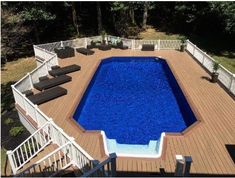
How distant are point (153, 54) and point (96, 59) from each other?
4787mm

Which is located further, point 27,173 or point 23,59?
point 23,59

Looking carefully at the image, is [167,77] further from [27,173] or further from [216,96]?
[27,173]

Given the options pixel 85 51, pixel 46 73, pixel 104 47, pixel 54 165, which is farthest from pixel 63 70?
pixel 54 165

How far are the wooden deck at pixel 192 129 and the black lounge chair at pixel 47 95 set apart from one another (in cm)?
24

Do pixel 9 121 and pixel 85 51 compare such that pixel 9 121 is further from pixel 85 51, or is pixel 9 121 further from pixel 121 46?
pixel 121 46

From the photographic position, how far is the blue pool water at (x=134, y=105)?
38.4 ft

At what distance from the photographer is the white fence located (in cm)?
1285

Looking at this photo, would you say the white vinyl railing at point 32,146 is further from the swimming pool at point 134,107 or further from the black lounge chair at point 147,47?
the black lounge chair at point 147,47

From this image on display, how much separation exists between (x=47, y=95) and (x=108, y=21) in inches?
851

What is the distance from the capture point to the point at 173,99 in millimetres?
14414

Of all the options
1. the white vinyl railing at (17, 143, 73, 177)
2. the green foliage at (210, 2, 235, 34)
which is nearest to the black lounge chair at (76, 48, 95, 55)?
the green foliage at (210, 2, 235, 34)

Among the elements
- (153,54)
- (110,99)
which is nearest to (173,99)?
(110,99)

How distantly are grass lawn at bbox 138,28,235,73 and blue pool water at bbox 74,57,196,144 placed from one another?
478cm

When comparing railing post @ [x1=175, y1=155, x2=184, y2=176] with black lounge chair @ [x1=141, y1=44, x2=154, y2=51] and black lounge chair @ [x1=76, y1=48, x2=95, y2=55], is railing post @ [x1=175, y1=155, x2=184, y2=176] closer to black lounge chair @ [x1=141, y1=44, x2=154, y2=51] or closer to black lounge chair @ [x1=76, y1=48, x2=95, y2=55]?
black lounge chair @ [x1=76, y1=48, x2=95, y2=55]
